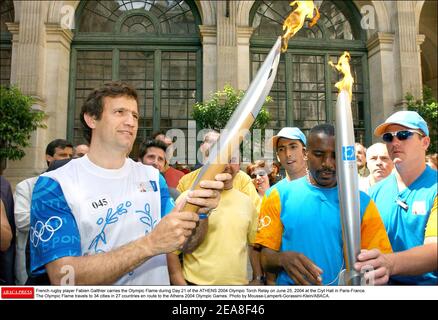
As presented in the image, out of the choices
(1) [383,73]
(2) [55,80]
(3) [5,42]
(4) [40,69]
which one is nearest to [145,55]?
(2) [55,80]

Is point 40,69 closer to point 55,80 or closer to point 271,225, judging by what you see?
point 55,80

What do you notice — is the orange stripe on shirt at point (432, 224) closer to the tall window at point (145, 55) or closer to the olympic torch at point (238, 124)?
the olympic torch at point (238, 124)

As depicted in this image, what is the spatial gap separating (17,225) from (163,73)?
10.3m

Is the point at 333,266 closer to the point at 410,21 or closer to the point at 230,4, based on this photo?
the point at 230,4

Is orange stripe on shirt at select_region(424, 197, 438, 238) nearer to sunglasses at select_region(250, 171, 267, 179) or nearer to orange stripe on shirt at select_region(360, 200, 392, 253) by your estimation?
orange stripe on shirt at select_region(360, 200, 392, 253)

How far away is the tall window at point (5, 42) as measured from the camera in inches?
459

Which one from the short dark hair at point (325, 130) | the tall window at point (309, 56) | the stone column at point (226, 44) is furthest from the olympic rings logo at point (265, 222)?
the tall window at point (309, 56)

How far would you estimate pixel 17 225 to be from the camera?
8.34ft

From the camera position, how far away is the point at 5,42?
11836mm

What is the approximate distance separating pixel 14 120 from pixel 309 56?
27.0 ft

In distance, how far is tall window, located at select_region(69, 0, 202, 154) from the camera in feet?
39.6

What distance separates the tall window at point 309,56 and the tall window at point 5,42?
23.0 feet

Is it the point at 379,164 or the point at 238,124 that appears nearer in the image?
the point at 238,124

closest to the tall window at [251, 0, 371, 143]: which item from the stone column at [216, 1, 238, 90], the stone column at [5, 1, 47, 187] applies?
the stone column at [216, 1, 238, 90]
